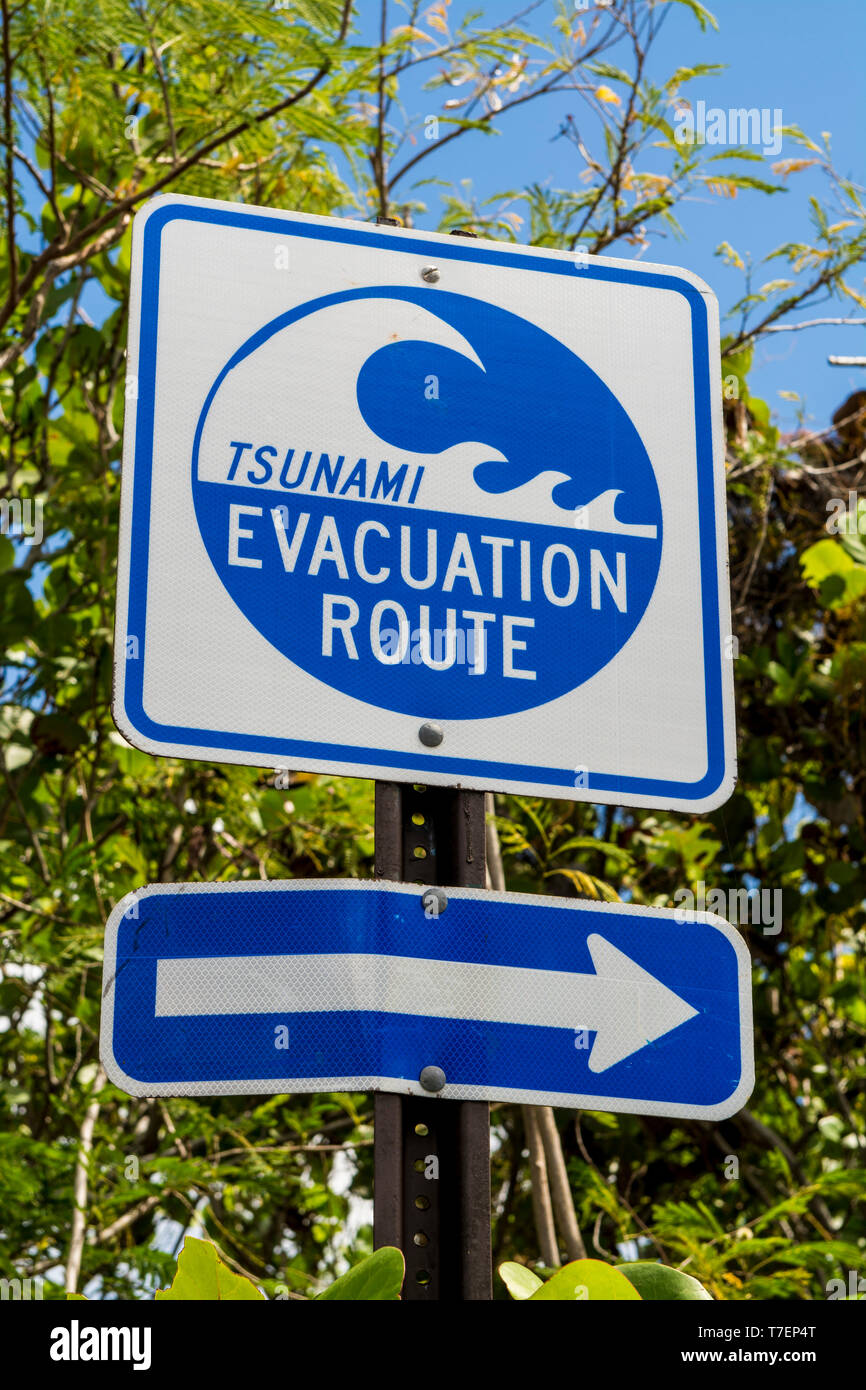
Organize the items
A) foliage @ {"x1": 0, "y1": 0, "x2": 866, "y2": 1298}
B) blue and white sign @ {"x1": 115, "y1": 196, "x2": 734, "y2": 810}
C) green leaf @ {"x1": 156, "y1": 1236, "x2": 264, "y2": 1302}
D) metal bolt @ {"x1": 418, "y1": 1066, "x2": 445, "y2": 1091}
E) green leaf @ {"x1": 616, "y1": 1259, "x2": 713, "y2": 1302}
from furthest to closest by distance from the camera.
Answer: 1. foliage @ {"x1": 0, "y1": 0, "x2": 866, "y2": 1298}
2. blue and white sign @ {"x1": 115, "y1": 196, "x2": 734, "y2": 810}
3. metal bolt @ {"x1": 418, "y1": 1066, "x2": 445, "y2": 1091}
4. green leaf @ {"x1": 616, "y1": 1259, "x2": 713, "y2": 1302}
5. green leaf @ {"x1": 156, "y1": 1236, "x2": 264, "y2": 1302}

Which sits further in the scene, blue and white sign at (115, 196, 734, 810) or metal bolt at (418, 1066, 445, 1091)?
blue and white sign at (115, 196, 734, 810)

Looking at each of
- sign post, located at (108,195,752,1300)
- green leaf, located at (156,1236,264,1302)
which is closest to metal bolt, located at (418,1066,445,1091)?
sign post, located at (108,195,752,1300)

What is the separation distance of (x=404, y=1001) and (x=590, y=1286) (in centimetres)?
34

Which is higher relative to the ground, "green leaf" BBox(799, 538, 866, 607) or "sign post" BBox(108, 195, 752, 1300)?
"green leaf" BBox(799, 538, 866, 607)

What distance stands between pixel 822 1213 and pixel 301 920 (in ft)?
11.1

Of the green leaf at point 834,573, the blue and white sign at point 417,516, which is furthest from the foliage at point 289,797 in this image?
the blue and white sign at point 417,516

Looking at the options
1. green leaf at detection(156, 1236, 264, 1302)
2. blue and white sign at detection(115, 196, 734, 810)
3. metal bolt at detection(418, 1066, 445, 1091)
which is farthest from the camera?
blue and white sign at detection(115, 196, 734, 810)

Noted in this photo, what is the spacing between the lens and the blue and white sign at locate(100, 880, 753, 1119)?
Answer: 138 cm

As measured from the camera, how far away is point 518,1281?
1311 millimetres

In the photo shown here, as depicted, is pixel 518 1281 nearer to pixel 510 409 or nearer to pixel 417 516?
pixel 417 516

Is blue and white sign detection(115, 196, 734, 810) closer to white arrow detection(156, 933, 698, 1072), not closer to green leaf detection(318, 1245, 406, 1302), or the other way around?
white arrow detection(156, 933, 698, 1072)

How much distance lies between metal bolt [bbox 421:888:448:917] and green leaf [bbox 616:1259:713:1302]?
1.24 feet

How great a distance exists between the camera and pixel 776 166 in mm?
3898

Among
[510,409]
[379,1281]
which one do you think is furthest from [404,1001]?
[510,409]
